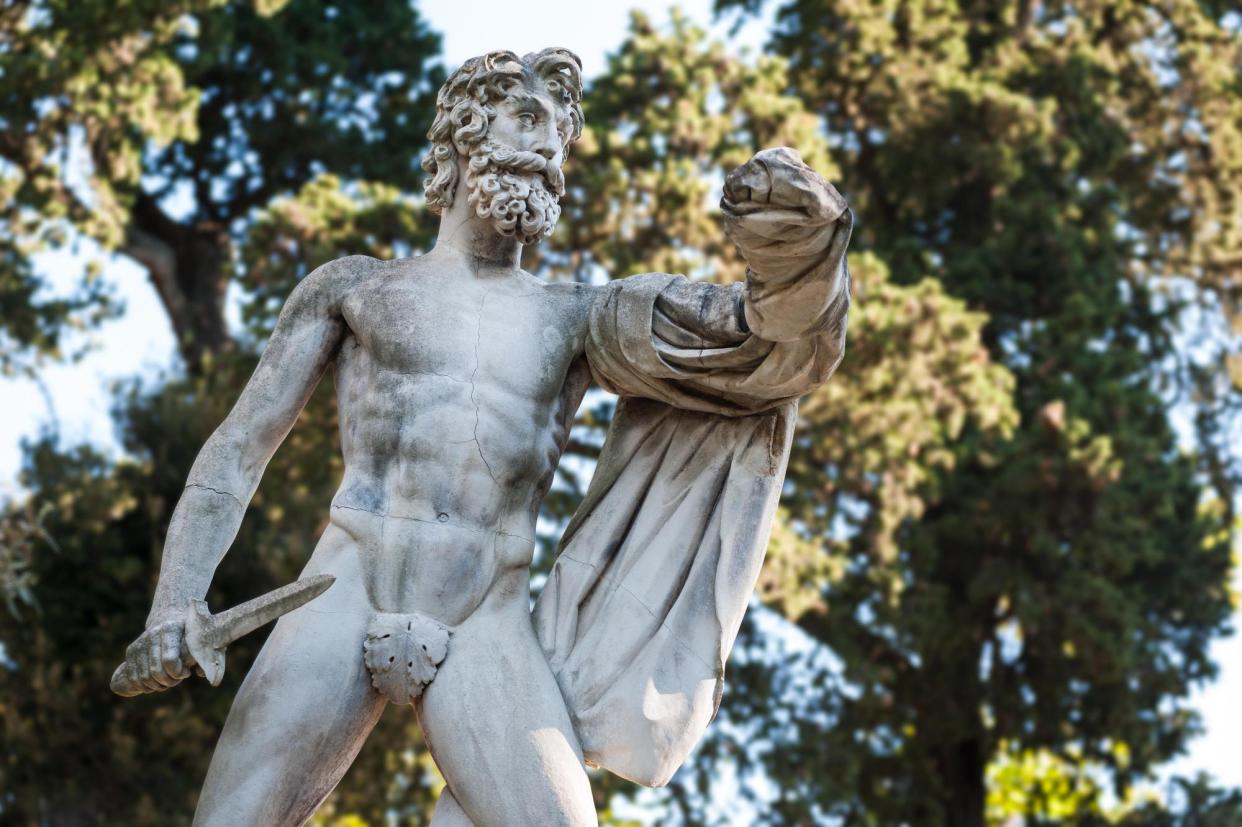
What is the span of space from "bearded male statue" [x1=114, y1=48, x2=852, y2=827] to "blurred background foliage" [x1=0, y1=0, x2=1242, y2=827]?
881cm

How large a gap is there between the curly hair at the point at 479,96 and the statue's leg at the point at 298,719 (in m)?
1.01

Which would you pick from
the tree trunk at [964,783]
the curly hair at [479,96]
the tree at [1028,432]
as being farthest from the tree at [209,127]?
the curly hair at [479,96]

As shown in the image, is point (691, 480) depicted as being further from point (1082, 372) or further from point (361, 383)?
point (1082, 372)

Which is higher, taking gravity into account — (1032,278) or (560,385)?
(1032,278)

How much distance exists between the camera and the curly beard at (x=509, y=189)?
466cm

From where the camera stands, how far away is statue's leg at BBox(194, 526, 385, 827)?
4.20 m

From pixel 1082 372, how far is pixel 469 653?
13809mm

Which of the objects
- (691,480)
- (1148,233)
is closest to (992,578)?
(1148,233)

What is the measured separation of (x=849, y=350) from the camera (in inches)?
571

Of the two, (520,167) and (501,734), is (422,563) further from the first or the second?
(520,167)

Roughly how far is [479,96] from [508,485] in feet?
3.08

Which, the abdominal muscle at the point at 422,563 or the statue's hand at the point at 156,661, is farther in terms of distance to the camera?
the abdominal muscle at the point at 422,563

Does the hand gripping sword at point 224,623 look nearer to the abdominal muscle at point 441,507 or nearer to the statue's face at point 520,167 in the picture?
the abdominal muscle at point 441,507

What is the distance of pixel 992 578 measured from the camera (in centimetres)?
1681
